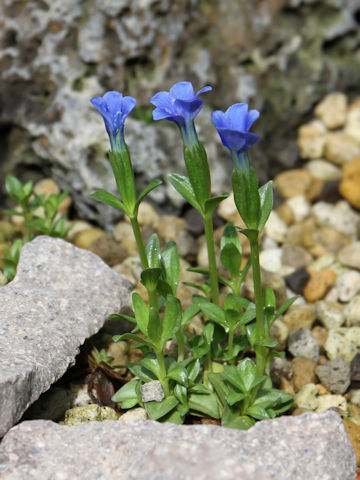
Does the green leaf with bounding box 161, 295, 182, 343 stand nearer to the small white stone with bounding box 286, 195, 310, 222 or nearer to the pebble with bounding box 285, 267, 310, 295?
the pebble with bounding box 285, 267, 310, 295

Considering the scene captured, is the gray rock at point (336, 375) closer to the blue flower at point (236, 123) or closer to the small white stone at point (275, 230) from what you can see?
the small white stone at point (275, 230)

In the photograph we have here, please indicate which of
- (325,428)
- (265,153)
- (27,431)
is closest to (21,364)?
(27,431)

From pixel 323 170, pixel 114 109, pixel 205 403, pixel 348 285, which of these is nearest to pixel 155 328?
pixel 205 403

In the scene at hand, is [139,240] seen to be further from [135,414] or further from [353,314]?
[353,314]

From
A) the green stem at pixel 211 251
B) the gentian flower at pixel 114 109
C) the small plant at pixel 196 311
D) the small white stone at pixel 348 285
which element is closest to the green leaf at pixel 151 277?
the small plant at pixel 196 311

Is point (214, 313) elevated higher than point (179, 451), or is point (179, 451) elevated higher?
point (214, 313)
